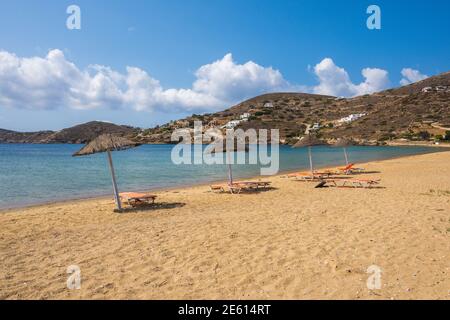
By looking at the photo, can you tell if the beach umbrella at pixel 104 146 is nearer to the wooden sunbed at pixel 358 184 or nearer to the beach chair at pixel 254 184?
the beach chair at pixel 254 184

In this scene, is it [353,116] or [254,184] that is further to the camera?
[353,116]

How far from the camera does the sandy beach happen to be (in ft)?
15.9

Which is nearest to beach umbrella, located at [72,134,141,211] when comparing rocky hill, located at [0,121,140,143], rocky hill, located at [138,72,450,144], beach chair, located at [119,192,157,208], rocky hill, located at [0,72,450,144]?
beach chair, located at [119,192,157,208]

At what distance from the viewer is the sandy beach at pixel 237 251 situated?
190 inches

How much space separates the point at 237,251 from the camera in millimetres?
6410

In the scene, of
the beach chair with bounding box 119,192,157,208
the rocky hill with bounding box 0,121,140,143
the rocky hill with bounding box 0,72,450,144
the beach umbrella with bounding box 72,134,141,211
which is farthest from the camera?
the rocky hill with bounding box 0,121,140,143

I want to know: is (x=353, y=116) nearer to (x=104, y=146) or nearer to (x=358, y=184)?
(x=358, y=184)

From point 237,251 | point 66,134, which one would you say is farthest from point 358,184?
point 66,134

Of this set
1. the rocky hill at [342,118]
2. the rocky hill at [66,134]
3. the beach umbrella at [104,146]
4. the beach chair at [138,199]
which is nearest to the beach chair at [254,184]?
the beach chair at [138,199]

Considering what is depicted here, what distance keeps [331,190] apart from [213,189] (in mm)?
5208

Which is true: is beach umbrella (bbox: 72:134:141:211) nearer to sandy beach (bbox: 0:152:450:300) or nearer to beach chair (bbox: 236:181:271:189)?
sandy beach (bbox: 0:152:450:300)
